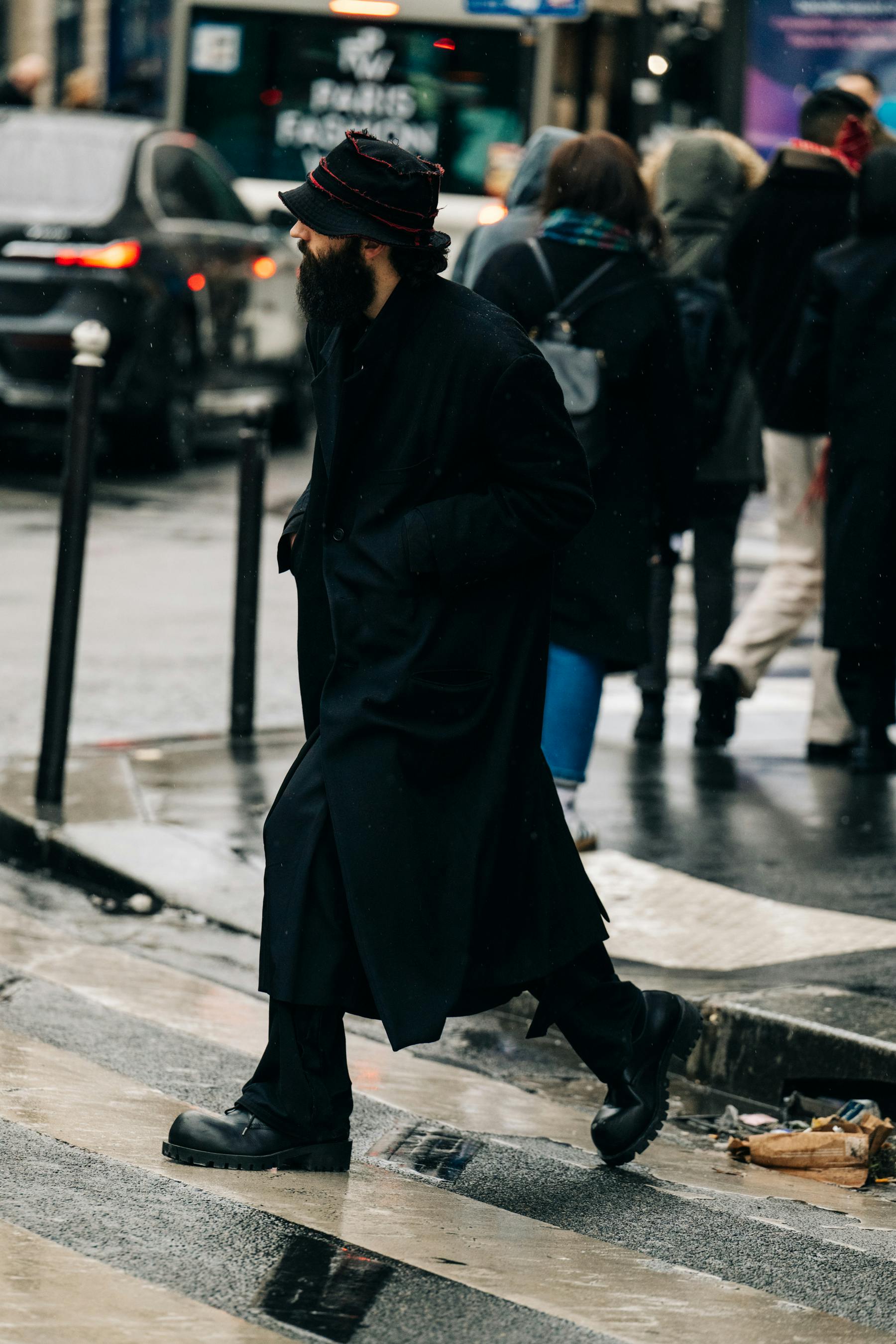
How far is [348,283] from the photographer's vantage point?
390cm

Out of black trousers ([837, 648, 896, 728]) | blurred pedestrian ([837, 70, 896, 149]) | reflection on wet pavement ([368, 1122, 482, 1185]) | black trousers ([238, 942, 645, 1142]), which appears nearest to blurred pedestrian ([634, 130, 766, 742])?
blurred pedestrian ([837, 70, 896, 149])

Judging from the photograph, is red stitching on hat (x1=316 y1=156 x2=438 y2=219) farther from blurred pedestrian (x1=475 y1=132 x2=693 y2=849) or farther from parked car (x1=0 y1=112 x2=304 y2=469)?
parked car (x1=0 y1=112 x2=304 y2=469)

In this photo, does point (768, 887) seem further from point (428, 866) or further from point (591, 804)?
point (428, 866)

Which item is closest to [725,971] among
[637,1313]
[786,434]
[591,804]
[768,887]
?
[768,887]

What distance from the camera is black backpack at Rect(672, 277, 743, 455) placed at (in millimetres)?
7859

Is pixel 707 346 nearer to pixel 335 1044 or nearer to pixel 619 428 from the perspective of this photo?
pixel 619 428

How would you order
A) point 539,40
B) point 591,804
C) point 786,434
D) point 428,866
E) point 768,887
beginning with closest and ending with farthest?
point 428,866 → point 768,887 → point 591,804 → point 786,434 → point 539,40

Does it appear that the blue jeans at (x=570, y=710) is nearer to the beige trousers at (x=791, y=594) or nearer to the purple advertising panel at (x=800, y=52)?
the beige trousers at (x=791, y=594)

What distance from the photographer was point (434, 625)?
3.88 meters

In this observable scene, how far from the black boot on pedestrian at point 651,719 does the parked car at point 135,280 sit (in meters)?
5.51

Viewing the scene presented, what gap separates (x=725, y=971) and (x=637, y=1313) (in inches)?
88.8

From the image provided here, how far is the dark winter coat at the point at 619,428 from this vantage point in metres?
6.15

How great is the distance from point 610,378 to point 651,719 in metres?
2.39

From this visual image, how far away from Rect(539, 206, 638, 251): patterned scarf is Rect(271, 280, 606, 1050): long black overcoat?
87.5 inches
